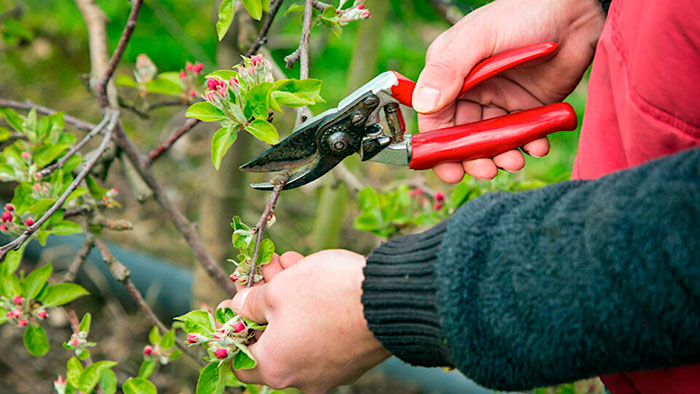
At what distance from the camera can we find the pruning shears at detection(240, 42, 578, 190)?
1.32m

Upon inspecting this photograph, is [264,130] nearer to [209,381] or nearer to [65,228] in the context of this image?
[209,381]

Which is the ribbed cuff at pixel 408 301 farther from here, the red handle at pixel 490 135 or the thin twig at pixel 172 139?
the thin twig at pixel 172 139

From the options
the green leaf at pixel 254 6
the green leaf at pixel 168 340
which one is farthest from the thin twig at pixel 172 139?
the green leaf at pixel 168 340

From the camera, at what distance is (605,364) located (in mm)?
890

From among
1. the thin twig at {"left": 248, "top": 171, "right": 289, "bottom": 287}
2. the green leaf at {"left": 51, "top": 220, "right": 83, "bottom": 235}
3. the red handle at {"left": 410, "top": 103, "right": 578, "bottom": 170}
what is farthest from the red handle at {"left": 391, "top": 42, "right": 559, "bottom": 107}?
the green leaf at {"left": 51, "top": 220, "right": 83, "bottom": 235}

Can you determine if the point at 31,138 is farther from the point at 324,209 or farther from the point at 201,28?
the point at 201,28

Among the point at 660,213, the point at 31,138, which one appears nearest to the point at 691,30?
the point at 660,213

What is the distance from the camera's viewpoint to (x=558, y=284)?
2.88 ft

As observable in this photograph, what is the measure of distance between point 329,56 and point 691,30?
378 centimetres

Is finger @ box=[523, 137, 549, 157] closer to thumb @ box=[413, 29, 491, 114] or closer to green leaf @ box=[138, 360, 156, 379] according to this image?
thumb @ box=[413, 29, 491, 114]

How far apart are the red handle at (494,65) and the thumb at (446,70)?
20 mm

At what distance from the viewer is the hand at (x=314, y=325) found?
1.06m

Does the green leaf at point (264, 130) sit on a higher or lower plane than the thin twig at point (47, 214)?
higher

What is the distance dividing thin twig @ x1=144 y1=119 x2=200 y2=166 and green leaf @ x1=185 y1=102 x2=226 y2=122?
366mm
